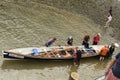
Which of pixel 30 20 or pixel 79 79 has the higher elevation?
pixel 30 20

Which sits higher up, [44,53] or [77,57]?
[44,53]

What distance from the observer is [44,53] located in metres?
19.0

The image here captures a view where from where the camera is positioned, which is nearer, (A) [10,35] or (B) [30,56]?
(B) [30,56]

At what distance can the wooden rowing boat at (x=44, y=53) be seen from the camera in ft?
58.6

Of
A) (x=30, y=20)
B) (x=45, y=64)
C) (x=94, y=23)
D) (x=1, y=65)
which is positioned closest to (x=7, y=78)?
(x=1, y=65)

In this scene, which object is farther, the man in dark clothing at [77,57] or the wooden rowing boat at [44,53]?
the man in dark clothing at [77,57]

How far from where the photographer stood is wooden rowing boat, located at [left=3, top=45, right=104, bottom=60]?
704 inches

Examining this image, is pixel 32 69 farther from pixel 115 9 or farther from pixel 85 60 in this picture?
pixel 115 9

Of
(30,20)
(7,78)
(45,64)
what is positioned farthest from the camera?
(30,20)

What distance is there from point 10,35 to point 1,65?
429cm

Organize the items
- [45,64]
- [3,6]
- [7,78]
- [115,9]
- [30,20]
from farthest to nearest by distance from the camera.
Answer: [115,9]
[3,6]
[30,20]
[45,64]
[7,78]

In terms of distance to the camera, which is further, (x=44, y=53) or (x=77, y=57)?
(x=77, y=57)

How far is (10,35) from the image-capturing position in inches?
851

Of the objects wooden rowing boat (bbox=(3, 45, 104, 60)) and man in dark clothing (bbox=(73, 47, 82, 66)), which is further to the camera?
man in dark clothing (bbox=(73, 47, 82, 66))
